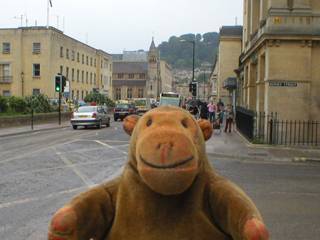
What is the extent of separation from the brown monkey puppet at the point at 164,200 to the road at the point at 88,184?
260cm

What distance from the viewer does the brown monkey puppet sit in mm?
1921

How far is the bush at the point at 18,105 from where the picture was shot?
25953 millimetres

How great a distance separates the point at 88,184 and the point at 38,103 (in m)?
23.8

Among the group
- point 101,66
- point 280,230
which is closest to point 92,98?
point 101,66

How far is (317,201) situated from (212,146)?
7762 mm

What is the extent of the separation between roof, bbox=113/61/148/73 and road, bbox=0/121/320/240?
12395 cm

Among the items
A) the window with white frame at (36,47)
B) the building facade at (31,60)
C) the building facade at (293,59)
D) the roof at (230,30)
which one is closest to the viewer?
the building facade at (293,59)

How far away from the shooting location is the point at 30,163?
9875 mm

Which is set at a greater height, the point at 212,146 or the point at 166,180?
the point at 166,180

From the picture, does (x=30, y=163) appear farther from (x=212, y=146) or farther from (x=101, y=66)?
(x=101, y=66)

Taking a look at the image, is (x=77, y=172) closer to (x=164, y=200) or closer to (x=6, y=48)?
(x=164, y=200)

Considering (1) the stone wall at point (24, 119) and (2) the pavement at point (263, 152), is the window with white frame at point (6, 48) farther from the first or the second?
(2) the pavement at point (263, 152)

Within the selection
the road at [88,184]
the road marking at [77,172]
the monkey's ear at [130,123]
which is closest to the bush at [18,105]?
the road at [88,184]

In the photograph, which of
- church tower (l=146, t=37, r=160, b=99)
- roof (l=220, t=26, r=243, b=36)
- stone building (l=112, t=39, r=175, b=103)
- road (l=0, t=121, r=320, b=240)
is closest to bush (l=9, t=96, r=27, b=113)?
road (l=0, t=121, r=320, b=240)
